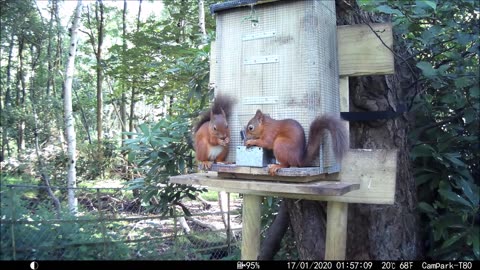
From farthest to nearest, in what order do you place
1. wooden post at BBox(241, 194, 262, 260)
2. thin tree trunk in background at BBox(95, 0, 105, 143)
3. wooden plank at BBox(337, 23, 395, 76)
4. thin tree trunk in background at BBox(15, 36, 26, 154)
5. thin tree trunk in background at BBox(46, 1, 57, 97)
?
thin tree trunk in background at BBox(95, 0, 105, 143)
thin tree trunk in background at BBox(46, 1, 57, 97)
thin tree trunk in background at BBox(15, 36, 26, 154)
wooden post at BBox(241, 194, 262, 260)
wooden plank at BBox(337, 23, 395, 76)

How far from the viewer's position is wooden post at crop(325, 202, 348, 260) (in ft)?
5.93

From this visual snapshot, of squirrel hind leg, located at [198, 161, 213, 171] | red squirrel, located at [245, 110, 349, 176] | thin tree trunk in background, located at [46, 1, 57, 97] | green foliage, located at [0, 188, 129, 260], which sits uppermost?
thin tree trunk in background, located at [46, 1, 57, 97]

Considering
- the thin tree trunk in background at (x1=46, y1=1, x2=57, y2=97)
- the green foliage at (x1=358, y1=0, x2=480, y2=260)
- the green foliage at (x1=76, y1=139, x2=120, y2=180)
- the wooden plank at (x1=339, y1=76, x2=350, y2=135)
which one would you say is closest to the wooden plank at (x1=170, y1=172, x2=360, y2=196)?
the wooden plank at (x1=339, y1=76, x2=350, y2=135)

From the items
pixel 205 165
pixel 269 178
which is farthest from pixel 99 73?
pixel 269 178

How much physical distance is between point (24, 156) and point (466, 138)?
4.51 metres

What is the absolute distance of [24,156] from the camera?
476cm

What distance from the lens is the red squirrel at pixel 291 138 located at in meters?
1.66

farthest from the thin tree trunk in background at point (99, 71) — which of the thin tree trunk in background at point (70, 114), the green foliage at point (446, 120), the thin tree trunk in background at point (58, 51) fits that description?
the green foliage at point (446, 120)

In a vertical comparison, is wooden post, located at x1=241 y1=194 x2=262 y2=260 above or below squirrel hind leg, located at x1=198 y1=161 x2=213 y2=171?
below

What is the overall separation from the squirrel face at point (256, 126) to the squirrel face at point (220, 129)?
0.48ft

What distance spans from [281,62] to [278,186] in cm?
58

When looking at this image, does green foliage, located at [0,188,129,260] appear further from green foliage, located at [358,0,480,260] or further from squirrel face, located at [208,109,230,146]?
green foliage, located at [358,0,480,260]

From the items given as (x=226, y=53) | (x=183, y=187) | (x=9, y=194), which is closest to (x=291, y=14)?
(x=226, y=53)

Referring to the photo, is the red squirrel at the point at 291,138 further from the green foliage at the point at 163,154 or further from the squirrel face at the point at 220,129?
the green foliage at the point at 163,154
